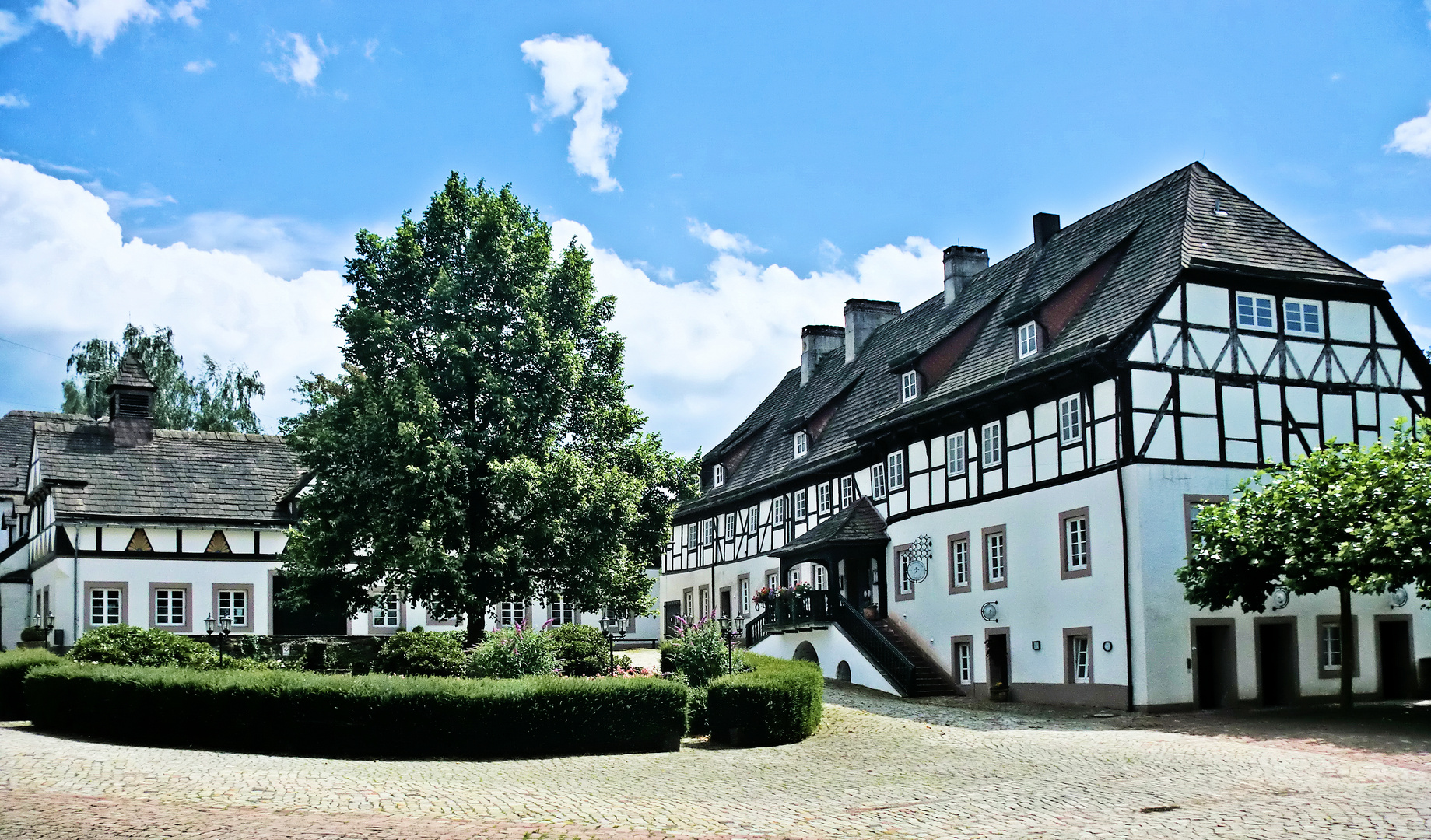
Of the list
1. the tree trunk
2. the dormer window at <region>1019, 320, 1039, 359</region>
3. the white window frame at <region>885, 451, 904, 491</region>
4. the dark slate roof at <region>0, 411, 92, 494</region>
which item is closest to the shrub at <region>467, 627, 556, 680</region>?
the dormer window at <region>1019, 320, 1039, 359</region>

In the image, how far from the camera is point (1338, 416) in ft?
99.7

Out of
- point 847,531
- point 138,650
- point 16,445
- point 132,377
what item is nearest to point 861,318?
point 847,531

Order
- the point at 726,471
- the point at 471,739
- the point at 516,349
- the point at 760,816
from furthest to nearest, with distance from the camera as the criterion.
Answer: the point at 726,471 → the point at 516,349 → the point at 471,739 → the point at 760,816

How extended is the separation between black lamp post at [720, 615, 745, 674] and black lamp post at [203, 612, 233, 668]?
486 inches

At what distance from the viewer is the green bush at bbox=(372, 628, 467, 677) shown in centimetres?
2631

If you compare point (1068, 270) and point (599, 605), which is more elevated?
point (1068, 270)

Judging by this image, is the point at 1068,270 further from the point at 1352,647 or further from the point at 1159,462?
the point at 1352,647

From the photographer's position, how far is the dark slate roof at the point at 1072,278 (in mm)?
30094

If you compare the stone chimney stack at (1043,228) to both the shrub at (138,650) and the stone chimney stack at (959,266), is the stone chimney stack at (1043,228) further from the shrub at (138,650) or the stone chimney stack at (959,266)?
the shrub at (138,650)

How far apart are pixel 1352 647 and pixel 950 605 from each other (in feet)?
30.8

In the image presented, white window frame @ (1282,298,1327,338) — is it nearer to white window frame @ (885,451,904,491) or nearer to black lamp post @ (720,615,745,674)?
white window frame @ (885,451,904,491)

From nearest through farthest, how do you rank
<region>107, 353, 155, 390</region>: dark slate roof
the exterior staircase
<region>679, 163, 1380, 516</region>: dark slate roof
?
<region>679, 163, 1380, 516</region>: dark slate roof < the exterior staircase < <region>107, 353, 155, 390</region>: dark slate roof

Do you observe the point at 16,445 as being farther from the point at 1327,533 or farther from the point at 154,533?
the point at 1327,533

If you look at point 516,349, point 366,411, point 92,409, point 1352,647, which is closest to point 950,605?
point 1352,647
